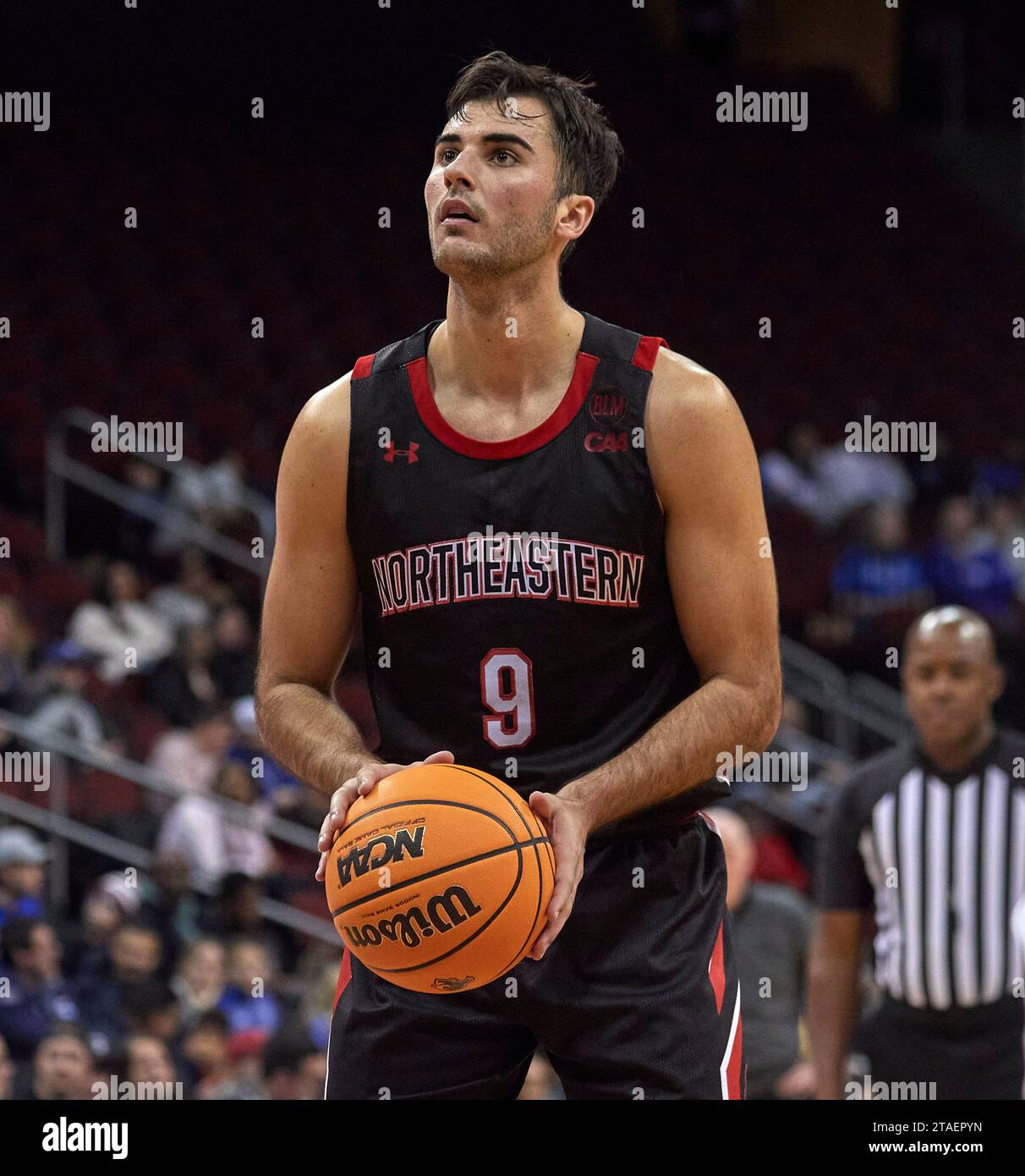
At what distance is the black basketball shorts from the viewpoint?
2.92 meters

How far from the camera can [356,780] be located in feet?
9.18

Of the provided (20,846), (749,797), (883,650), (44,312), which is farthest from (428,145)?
(20,846)

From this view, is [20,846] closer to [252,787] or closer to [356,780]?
[252,787]

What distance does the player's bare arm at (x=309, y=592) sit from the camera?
3086 millimetres

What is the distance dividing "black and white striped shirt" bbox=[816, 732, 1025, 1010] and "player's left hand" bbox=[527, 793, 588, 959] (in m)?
2.57

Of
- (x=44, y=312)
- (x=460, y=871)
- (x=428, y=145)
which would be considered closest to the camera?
(x=460, y=871)

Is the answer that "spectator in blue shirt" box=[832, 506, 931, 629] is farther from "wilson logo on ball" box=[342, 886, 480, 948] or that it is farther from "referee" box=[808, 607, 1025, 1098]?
"wilson logo on ball" box=[342, 886, 480, 948]

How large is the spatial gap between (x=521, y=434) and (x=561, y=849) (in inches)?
29.5

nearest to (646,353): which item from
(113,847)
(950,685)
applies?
(950,685)

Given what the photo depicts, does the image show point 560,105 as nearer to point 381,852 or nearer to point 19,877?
point 381,852

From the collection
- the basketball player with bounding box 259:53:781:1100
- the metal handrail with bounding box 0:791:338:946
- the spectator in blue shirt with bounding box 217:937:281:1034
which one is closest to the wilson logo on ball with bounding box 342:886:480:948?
the basketball player with bounding box 259:53:781:1100

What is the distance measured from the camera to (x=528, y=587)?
2980 mm
